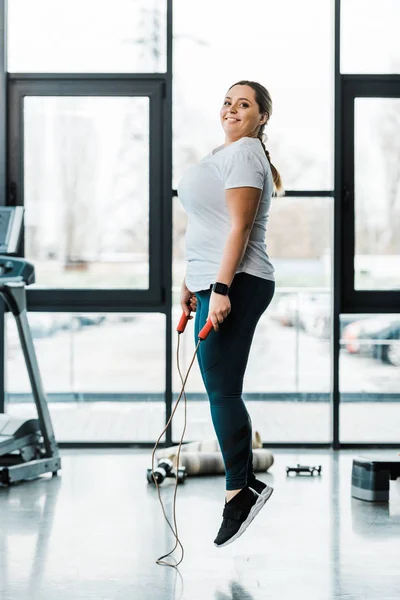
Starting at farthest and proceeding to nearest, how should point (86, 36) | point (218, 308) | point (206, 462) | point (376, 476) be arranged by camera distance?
point (86, 36), point (206, 462), point (376, 476), point (218, 308)

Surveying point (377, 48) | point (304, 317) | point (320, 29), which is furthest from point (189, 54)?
point (304, 317)

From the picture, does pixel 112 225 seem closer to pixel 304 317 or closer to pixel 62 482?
pixel 304 317

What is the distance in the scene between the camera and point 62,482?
12.5 feet

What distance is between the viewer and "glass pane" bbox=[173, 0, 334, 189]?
4508mm

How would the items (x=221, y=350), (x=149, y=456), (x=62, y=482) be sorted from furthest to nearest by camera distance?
1. (x=149, y=456)
2. (x=62, y=482)
3. (x=221, y=350)

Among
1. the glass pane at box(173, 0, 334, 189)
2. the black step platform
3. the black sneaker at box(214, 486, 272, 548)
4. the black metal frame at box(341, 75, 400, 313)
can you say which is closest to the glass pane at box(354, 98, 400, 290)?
the black metal frame at box(341, 75, 400, 313)

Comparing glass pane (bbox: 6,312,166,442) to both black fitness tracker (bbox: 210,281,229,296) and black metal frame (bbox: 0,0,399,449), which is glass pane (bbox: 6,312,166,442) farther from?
black fitness tracker (bbox: 210,281,229,296)

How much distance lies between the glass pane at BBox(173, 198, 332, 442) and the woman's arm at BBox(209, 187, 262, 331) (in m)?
2.09

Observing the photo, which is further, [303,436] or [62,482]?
[303,436]

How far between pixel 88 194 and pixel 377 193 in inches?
58.9

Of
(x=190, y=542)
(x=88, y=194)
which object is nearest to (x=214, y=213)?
(x=190, y=542)

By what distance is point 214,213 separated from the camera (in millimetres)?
2578

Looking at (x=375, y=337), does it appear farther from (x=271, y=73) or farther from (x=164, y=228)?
(x=271, y=73)

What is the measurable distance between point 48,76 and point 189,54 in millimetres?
726
